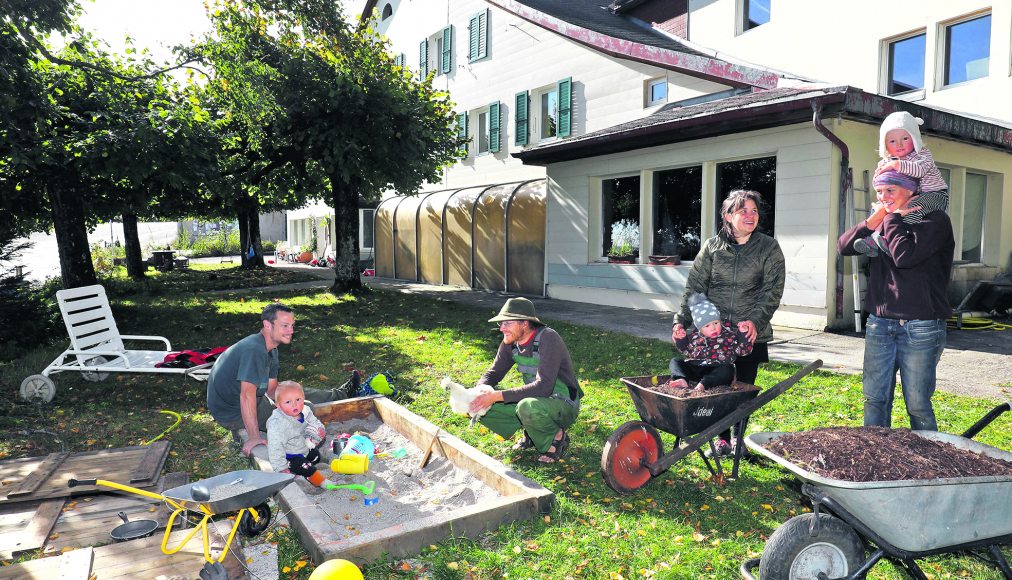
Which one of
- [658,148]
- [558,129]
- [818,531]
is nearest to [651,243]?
[658,148]

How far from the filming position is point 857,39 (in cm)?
1600

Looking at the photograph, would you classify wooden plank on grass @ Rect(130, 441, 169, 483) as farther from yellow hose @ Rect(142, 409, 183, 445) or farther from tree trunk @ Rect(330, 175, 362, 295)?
tree trunk @ Rect(330, 175, 362, 295)

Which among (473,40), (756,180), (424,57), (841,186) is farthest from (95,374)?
(424,57)

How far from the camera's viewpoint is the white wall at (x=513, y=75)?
51.8 ft

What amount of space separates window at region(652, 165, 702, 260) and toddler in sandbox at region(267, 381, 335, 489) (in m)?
9.20

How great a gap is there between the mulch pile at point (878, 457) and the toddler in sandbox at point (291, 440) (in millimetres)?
3156

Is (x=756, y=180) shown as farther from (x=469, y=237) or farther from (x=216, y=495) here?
(x=216, y=495)

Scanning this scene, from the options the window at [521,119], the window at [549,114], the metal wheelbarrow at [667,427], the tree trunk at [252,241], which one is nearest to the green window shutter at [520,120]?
the window at [521,119]

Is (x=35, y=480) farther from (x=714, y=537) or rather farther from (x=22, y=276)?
(x=22, y=276)

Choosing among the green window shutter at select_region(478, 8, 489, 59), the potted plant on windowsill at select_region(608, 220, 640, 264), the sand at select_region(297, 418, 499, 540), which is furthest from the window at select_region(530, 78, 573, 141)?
the sand at select_region(297, 418, 499, 540)

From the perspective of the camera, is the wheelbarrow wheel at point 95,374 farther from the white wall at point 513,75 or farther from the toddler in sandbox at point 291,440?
the white wall at point 513,75

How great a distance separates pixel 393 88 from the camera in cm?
1484

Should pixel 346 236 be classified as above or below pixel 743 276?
above

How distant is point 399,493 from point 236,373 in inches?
73.8
